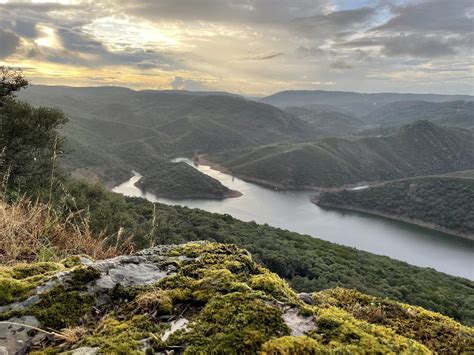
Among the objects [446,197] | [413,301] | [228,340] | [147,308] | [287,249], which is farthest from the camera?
[446,197]

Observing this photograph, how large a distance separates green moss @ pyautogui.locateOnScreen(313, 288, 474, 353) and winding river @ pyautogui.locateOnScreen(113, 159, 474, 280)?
3329 inches

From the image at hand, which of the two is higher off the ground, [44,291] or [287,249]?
[44,291]

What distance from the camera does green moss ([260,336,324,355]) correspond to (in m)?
1.96

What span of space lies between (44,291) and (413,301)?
4010 centimetres

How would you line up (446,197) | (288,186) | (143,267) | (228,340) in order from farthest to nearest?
(288,186), (446,197), (143,267), (228,340)

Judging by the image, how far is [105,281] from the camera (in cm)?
294

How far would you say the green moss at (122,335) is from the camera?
2.12 metres

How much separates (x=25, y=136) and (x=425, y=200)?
126801 millimetres

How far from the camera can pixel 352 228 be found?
104 m

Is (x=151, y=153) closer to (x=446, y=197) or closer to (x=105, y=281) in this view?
(x=446, y=197)

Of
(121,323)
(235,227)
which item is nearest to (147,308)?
(121,323)

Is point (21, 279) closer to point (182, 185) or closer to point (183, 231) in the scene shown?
point (183, 231)

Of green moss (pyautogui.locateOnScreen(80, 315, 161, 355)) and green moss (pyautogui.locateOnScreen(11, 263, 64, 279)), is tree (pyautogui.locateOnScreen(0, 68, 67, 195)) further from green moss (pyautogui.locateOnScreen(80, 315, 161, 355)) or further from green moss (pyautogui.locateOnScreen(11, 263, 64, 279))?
green moss (pyautogui.locateOnScreen(80, 315, 161, 355))

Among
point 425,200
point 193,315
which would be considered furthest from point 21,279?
point 425,200
